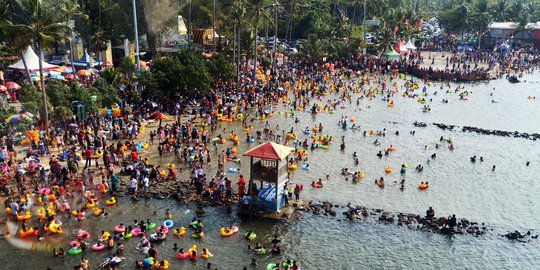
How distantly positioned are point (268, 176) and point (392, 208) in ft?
28.6

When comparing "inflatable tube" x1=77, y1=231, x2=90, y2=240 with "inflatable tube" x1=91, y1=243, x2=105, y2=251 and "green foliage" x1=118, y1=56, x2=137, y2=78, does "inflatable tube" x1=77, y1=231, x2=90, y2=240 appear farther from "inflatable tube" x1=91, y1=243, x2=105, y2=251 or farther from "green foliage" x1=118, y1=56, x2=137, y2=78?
"green foliage" x1=118, y1=56, x2=137, y2=78

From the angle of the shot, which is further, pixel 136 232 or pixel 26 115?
pixel 26 115

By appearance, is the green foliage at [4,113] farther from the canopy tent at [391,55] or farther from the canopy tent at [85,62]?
the canopy tent at [391,55]

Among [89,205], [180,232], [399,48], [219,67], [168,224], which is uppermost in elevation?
[399,48]

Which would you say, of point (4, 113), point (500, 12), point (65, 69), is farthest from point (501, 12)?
point (4, 113)

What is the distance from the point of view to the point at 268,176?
93.8 ft

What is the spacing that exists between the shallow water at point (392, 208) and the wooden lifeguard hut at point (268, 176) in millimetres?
1236

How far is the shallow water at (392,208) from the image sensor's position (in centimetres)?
2548

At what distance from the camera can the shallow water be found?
25484mm

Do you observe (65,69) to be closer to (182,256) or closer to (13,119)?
(13,119)

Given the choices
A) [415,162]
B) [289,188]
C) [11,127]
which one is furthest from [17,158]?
[415,162]

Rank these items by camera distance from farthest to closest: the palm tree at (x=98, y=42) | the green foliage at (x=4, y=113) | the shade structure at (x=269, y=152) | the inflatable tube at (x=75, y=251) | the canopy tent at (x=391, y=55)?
the canopy tent at (x=391, y=55), the palm tree at (x=98, y=42), the green foliage at (x=4, y=113), the shade structure at (x=269, y=152), the inflatable tube at (x=75, y=251)

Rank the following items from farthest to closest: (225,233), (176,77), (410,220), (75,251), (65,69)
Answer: (65,69)
(176,77)
(410,220)
(225,233)
(75,251)

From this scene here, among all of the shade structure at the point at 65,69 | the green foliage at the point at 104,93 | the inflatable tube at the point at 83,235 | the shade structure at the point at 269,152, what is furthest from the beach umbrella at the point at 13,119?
the shade structure at the point at 269,152
